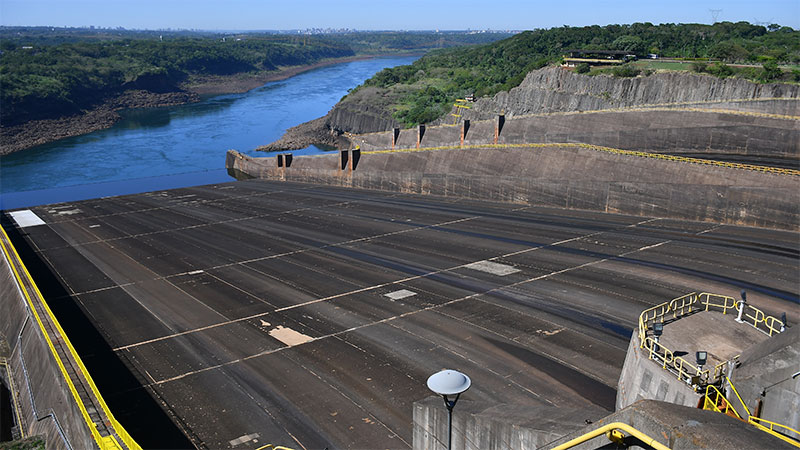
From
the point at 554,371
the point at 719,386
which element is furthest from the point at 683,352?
the point at 554,371

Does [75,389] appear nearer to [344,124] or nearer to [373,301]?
[373,301]

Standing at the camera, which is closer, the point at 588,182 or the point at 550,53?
the point at 588,182

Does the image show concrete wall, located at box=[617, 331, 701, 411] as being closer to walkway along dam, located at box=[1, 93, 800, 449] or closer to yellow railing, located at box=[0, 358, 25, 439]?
walkway along dam, located at box=[1, 93, 800, 449]

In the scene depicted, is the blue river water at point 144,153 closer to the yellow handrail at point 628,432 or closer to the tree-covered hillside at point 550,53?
the tree-covered hillside at point 550,53

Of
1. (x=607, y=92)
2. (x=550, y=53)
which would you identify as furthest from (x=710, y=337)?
(x=550, y=53)

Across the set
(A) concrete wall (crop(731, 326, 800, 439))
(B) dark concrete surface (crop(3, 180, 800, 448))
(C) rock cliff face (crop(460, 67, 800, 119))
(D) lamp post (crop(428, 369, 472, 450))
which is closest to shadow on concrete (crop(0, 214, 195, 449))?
(B) dark concrete surface (crop(3, 180, 800, 448))

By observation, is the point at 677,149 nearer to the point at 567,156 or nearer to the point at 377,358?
the point at 567,156
